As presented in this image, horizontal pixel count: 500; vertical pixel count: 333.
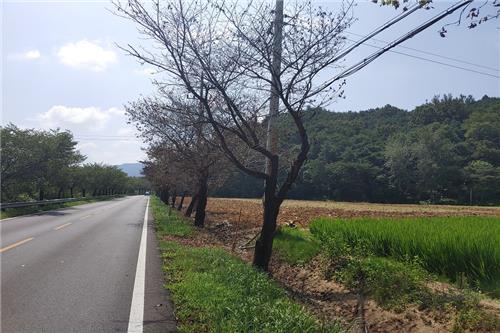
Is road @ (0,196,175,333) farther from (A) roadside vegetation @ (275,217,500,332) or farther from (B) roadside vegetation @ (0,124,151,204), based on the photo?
(B) roadside vegetation @ (0,124,151,204)

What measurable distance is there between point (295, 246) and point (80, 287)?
23.6ft

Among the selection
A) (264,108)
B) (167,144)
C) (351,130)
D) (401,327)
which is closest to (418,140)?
(351,130)

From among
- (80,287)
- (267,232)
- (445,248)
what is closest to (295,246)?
(267,232)

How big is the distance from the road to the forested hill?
5617cm

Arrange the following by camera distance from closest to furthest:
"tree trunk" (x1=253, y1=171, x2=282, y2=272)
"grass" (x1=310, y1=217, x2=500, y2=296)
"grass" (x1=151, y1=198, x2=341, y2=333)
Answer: "grass" (x1=151, y1=198, x2=341, y2=333) → "grass" (x1=310, y1=217, x2=500, y2=296) → "tree trunk" (x1=253, y1=171, x2=282, y2=272)

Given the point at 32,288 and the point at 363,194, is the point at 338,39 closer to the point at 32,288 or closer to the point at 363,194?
the point at 32,288

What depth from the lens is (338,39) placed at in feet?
31.8

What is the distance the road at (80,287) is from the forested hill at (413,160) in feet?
184

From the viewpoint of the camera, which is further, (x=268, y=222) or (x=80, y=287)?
(x=268, y=222)

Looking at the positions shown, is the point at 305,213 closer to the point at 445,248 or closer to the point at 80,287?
the point at 445,248

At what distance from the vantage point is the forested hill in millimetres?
75812


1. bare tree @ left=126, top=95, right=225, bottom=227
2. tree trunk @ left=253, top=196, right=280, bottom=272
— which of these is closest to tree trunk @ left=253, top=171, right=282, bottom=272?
tree trunk @ left=253, top=196, right=280, bottom=272

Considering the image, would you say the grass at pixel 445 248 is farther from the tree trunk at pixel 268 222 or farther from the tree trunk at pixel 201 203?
the tree trunk at pixel 201 203

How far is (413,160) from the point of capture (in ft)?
270
